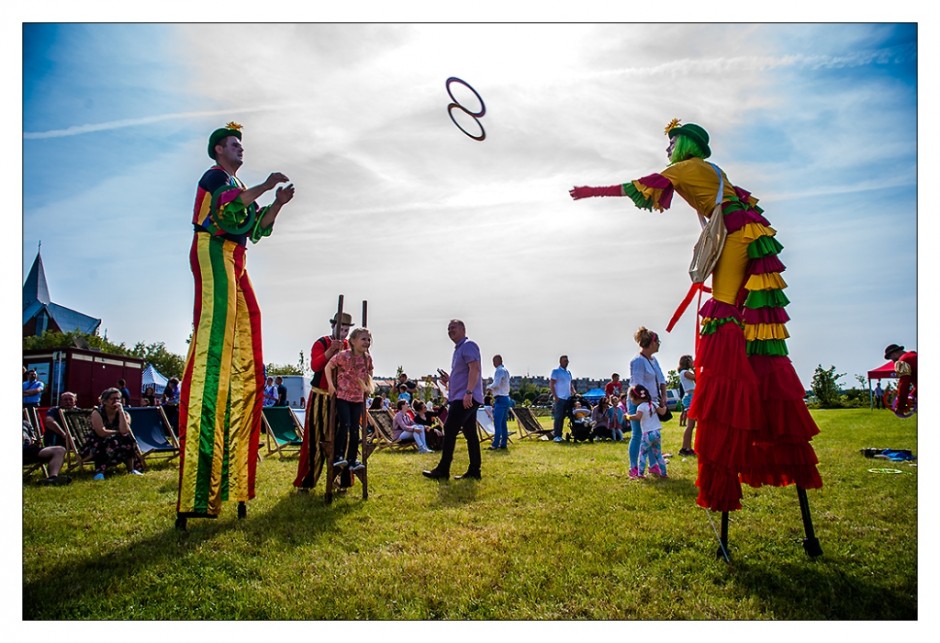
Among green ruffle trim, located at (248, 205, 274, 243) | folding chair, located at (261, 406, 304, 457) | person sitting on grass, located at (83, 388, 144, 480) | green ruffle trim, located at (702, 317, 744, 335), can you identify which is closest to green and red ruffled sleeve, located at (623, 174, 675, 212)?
green ruffle trim, located at (702, 317, 744, 335)

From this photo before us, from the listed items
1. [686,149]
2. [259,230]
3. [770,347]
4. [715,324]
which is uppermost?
[686,149]

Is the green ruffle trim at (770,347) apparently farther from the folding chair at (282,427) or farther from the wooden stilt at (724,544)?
the folding chair at (282,427)

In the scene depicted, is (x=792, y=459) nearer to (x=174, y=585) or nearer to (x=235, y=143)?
(x=174, y=585)

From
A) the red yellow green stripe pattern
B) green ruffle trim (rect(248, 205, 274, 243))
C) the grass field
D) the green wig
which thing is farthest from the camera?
green ruffle trim (rect(248, 205, 274, 243))

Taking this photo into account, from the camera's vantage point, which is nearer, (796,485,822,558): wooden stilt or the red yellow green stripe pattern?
(796,485,822,558): wooden stilt

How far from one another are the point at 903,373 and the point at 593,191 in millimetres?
5942

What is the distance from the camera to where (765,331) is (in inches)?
155

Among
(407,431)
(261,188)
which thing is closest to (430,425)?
(407,431)

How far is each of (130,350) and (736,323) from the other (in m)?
48.8

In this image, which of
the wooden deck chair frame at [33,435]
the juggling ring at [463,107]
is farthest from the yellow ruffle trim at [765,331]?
the wooden deck chair frame at [33,435]

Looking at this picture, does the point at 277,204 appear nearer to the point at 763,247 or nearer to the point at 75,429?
the point at 763,247

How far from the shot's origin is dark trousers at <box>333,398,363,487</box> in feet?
22.3

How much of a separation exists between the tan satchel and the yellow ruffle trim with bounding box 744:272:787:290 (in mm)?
258

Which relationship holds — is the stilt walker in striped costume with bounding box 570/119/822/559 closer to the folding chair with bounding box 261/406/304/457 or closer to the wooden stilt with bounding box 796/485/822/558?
the wooden stilt with bounding box 796/485/822/558
